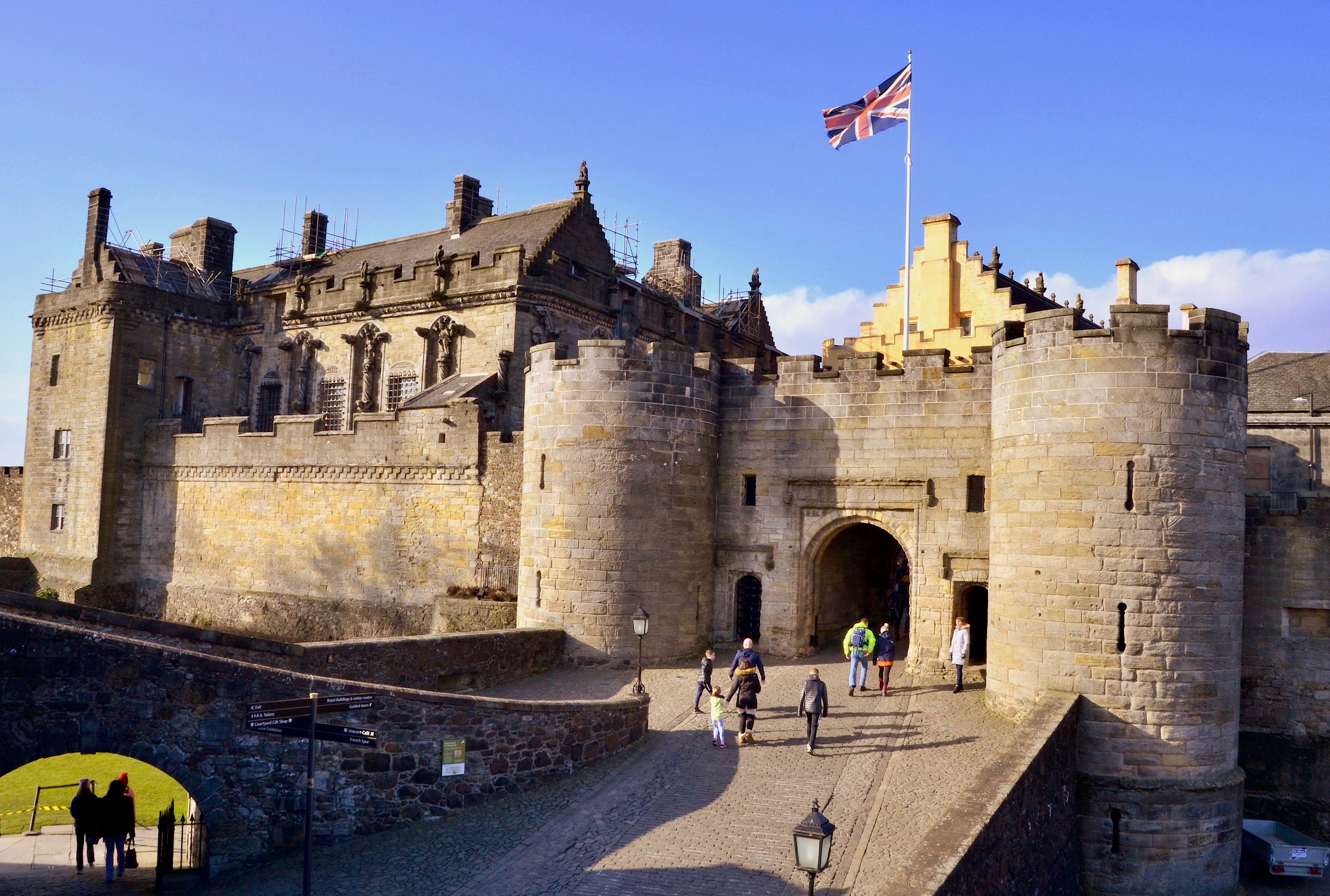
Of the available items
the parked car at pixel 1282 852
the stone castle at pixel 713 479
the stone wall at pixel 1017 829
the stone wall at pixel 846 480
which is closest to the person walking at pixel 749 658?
the stone wall at pixel 1017 829

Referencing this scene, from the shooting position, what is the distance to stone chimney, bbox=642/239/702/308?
40594 millimetres

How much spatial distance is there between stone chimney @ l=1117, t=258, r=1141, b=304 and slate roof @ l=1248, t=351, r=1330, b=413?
4253 mm

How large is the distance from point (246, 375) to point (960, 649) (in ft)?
82.6

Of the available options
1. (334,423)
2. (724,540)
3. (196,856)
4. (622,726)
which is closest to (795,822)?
(622,726)

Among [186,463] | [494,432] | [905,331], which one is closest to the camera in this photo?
[494,432]

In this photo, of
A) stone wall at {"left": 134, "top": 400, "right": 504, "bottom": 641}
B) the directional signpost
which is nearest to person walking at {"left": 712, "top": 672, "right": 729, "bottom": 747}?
the directional signpost

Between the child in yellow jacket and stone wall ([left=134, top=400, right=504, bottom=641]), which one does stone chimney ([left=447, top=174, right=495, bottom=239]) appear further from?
the child in yellow jacket

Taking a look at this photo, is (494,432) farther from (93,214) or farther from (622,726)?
(93,214)

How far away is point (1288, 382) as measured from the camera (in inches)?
1056

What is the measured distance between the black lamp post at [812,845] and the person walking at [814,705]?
540cm

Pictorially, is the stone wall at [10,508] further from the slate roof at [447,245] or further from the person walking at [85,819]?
the person walking at [85,819]

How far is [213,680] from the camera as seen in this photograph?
12.0 meters

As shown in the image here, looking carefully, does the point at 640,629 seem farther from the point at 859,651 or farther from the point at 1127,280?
the point at 1127,280

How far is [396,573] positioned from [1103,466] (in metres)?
16.7
